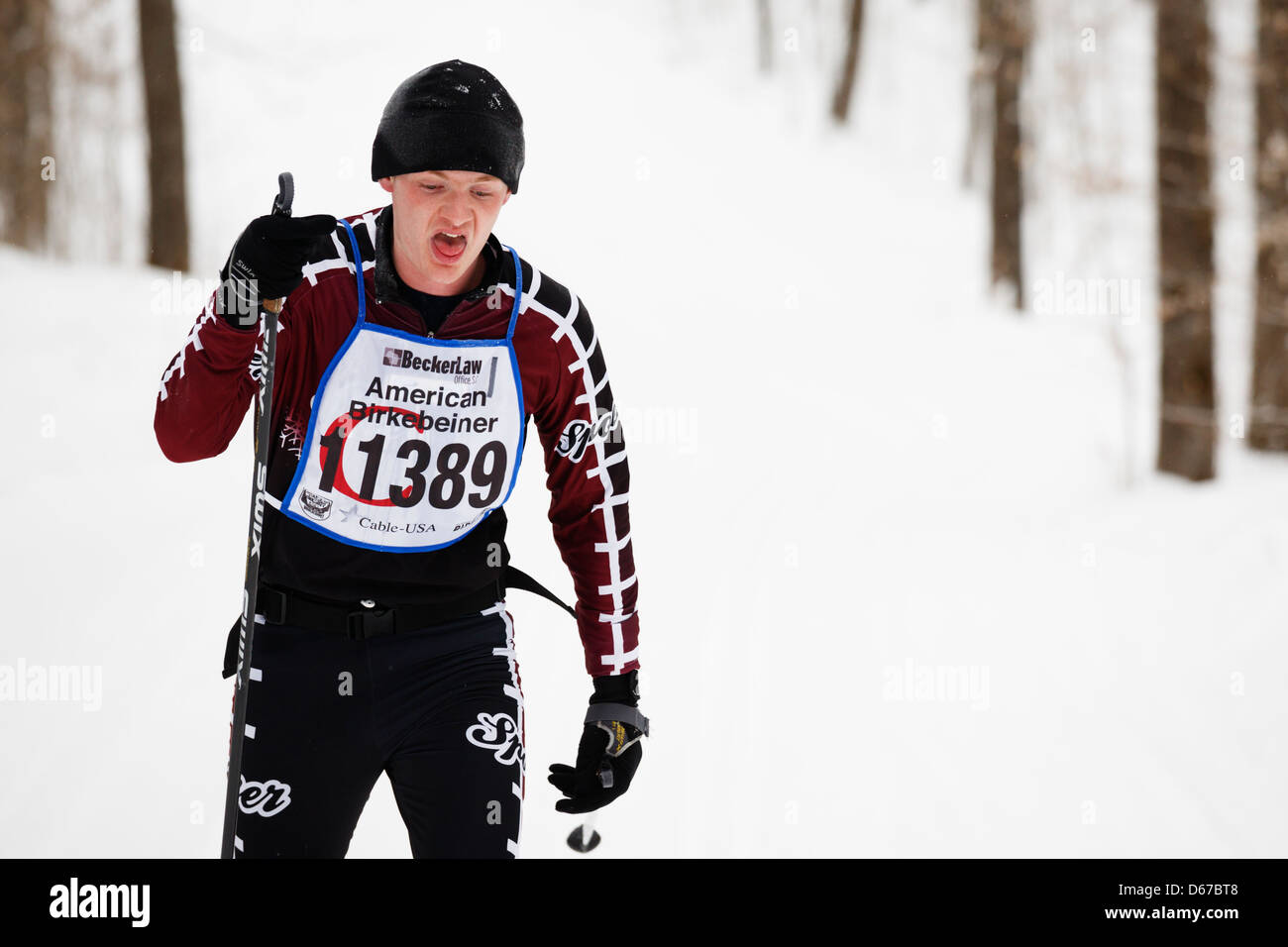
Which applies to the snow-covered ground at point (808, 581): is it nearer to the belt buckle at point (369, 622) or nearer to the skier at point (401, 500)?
the skier at point (401, 500)

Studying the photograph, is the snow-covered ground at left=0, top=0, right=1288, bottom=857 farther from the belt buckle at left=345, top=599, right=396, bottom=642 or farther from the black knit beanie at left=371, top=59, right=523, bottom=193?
the black knit beanie at left=371, top=59, right=523, bottom=193

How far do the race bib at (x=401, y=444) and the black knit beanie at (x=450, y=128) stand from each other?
401 millimetres

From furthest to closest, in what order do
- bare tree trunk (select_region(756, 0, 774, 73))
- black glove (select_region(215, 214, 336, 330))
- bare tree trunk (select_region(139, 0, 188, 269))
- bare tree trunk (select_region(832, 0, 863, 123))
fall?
bare tree trunk (select_region(756, 0, 774, 73))
bare tree trunk (select_region(832, 0, 863, 123))
bare tree trunk (select_region(139, 0, 188, 269))
black glove (select_region(215, 214, 336, 330))

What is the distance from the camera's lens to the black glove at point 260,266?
2.30 meters

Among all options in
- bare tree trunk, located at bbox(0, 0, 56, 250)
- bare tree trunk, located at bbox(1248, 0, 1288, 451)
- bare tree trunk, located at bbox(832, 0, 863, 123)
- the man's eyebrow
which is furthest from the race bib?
bare tree trunk, located at bbox(832, 0, 863, 123)

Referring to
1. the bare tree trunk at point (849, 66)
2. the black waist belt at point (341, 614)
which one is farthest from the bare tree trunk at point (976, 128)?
the black waist belt at point (341, 614)

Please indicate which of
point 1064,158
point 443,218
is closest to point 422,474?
point 443,218

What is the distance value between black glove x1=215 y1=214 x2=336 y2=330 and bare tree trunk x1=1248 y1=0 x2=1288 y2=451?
7495 millimetres

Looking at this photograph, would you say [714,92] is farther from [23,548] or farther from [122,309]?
[23,548]

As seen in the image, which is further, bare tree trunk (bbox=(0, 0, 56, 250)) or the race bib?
bare tree trunk (bbox=(0, 0, 56, 250))

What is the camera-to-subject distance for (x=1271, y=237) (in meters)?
7.82

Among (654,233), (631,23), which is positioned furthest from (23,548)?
(631,23)

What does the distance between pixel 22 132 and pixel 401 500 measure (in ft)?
48.9

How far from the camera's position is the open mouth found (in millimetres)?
2590
